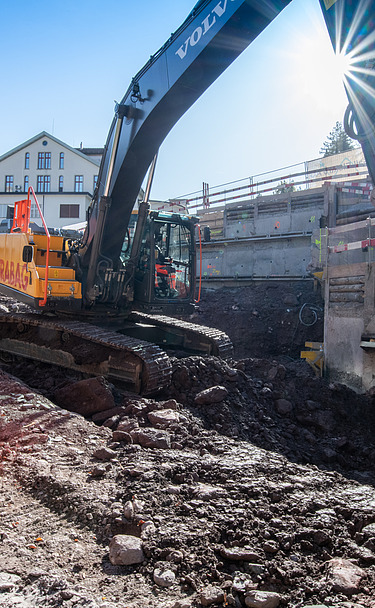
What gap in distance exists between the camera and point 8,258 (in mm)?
7062

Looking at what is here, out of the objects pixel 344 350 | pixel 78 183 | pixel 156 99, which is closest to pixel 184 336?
pixel 344 350

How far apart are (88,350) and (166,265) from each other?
1880 mm

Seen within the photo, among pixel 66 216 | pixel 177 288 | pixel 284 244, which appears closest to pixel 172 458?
pixel 177 288

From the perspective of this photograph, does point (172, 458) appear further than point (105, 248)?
No

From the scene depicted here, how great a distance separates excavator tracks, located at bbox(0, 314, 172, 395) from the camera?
5680mm

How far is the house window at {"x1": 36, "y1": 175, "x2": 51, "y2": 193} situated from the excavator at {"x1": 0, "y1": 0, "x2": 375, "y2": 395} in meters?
31.2

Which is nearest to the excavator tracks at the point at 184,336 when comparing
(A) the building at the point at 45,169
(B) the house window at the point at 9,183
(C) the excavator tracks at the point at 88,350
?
(C) the excavator tracks at the point at 88,350

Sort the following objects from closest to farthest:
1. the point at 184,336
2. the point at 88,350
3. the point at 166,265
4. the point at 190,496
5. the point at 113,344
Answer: the point at 190,496, the point at 113,344, the point at 88,350, the point at 166,265, the point at 184,336

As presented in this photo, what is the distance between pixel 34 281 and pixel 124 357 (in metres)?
1.65

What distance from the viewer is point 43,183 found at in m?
36.2

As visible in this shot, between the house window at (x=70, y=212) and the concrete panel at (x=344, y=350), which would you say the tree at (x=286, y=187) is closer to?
the concrete panel at (x=344, y=350)

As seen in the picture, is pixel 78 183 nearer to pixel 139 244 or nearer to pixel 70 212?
pixel 70 212

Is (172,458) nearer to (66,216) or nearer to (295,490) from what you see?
(295,490)

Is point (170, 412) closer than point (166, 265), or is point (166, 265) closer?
point (170, 412)
